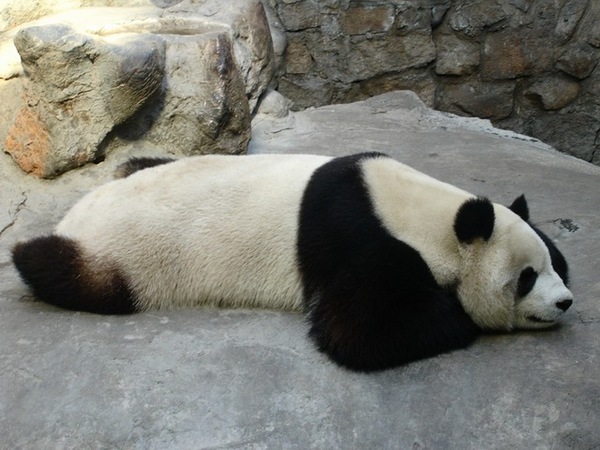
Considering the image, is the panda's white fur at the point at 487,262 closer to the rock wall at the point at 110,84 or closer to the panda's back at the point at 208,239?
the panda's back at the point at 208,239

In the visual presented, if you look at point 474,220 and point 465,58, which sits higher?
point 474,220

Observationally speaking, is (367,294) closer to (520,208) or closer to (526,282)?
(526,282)

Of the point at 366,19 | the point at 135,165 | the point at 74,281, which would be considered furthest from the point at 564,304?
the point at 366,19

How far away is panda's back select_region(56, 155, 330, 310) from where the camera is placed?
3334mm

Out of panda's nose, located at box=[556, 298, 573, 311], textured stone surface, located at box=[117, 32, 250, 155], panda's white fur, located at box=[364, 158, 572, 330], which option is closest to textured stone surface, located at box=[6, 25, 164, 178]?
textured stone surface, located at box=[117, 32, 250, 155]

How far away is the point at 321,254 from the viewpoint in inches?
125

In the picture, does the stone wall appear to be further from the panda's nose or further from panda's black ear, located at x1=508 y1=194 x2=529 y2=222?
the panda's nose

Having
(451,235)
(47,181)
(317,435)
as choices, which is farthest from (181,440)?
(47,181)

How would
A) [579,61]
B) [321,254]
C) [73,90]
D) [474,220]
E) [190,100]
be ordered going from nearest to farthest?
[474,220], [321,254], [73,90], [190,100], [579,61]

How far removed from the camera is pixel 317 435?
2625mm

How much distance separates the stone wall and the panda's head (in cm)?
488

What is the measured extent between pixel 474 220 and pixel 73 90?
2.90 metres

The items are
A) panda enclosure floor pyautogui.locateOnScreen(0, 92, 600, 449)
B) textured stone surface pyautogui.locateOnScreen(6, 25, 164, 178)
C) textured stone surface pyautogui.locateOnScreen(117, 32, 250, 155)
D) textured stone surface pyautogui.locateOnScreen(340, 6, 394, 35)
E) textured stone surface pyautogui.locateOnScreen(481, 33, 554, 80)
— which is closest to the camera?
panda enclosure floor pyautogui.locateOnScreen(0, 92, 600, 449)

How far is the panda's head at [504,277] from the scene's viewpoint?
118 inches
